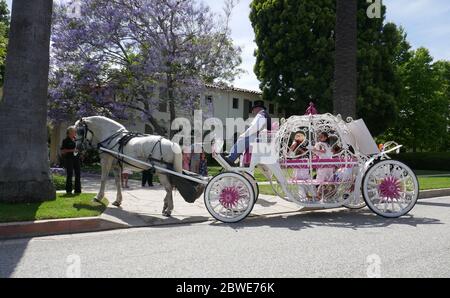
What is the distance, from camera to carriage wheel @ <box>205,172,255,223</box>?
28.9 ft

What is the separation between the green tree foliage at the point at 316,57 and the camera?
3225 centimetres

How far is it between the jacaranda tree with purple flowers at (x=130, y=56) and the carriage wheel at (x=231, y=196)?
14.8 metres

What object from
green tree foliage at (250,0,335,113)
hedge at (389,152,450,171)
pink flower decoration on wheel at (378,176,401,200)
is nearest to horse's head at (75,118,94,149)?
pink flower decoration on wheel at (378,176,401,200)

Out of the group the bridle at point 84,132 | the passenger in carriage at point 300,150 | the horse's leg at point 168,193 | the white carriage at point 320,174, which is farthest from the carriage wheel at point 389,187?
the bridle at point 84,132

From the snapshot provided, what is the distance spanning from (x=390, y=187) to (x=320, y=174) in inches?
53.2

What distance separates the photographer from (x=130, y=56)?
80.7 feet

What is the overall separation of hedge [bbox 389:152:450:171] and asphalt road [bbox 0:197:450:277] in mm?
27633

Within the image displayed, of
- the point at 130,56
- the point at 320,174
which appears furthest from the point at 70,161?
the point at 130,56

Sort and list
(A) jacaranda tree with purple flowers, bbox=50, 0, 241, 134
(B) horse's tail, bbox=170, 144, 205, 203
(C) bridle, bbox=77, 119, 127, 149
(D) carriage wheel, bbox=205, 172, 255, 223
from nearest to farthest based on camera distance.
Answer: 1. (D) carriage wheel, bbox=205, 172, 255, 223
2. (B) horse's tail, bbox=170, 144, 205, 203
3. (C) bridle, bbox=77, 119, 127, 149
4. (A) jacaranda tree with purple flowers, bbox=50, 0, 241, 134

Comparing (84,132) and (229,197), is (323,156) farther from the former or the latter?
(84,132)

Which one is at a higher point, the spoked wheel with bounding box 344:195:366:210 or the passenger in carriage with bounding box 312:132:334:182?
the passenger in carriage with bounding box 312:132:334:182

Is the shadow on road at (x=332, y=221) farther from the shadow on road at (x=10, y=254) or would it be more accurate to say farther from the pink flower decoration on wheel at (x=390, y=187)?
the shadow on road at (x=10, y=254)

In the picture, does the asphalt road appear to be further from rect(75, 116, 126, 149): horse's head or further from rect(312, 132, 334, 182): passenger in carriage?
rect(75, 116, 126, 149): horse's head
